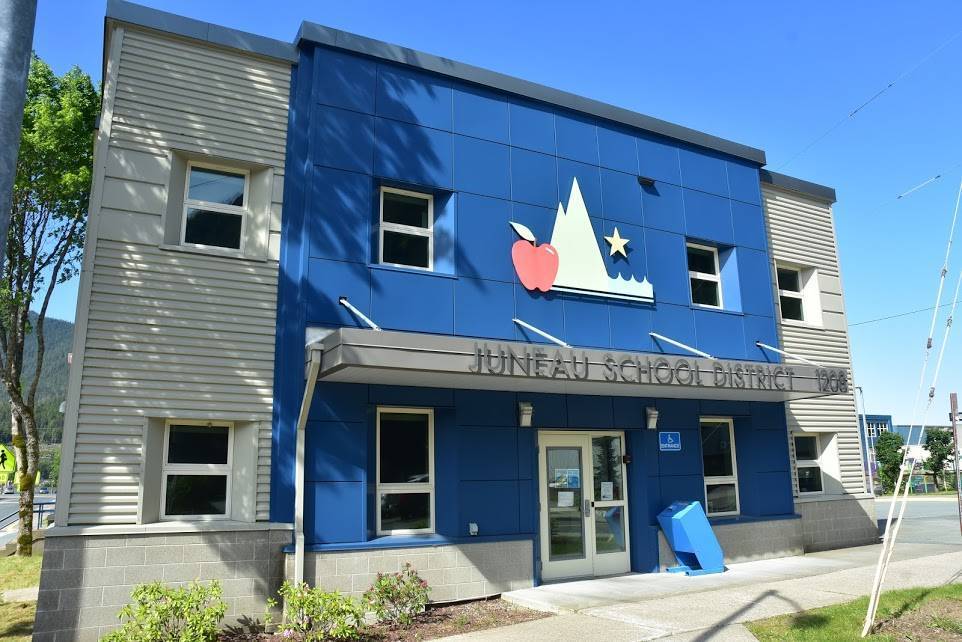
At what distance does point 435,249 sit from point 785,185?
8.53 meters

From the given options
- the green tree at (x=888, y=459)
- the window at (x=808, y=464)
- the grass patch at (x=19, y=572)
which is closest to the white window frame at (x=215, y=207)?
the grass patch at (x=19, y=572)

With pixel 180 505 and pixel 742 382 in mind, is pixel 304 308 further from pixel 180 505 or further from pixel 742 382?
pixel 742 382

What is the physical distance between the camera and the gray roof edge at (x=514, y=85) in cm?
1041

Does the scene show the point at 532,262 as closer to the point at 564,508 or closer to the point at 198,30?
the point at 564,508

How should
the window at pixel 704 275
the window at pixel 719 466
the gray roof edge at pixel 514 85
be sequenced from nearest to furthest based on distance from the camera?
1. the gray roof edge at pixel 514 85
2. the window at pixel 719 466
3. the window at pixel 704 275

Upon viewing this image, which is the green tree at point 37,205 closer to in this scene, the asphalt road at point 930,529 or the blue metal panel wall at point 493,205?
the blue metal panel wall at point 493,205

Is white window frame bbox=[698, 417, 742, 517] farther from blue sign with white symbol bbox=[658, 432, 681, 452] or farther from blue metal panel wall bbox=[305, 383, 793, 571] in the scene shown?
blue sign with white symbol bbox=[658, 432, 681, 452]

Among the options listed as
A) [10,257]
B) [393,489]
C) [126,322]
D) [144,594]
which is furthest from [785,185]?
[10,257]

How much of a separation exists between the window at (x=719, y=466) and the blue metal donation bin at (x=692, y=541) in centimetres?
132

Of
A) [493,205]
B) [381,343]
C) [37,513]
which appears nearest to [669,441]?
[493,205]

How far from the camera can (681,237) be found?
43.0ft

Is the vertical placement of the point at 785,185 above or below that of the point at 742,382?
above

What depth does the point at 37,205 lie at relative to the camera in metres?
18.9

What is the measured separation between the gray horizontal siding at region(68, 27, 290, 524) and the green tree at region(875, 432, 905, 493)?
172 ft
